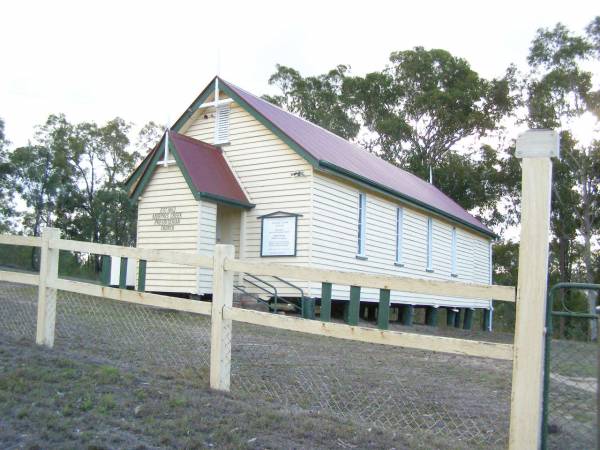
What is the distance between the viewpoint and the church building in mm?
15258

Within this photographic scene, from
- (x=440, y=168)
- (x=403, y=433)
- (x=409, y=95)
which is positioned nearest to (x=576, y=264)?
(x=440, y=168)

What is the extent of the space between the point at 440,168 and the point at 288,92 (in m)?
11.7

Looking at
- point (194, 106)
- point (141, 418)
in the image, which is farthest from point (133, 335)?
point (194, 106)

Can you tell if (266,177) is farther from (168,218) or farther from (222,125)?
(168,218)

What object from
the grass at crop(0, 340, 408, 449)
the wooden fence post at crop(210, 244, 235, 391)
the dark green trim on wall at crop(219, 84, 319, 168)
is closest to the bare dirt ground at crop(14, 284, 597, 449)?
the grass at crop(0, 340, 408, 449)

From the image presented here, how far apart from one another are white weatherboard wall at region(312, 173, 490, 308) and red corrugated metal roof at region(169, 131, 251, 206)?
2.11 metres

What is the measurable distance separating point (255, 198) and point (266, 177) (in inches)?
24.3

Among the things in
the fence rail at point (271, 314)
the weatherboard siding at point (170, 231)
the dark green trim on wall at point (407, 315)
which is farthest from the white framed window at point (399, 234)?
the fence rail at point (271, 314)

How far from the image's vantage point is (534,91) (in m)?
34.7

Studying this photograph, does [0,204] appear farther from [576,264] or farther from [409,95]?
[576,264]

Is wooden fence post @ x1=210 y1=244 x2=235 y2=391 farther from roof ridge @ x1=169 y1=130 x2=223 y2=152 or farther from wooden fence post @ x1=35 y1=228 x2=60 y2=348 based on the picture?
roof ridge @ x1=169 y1=130 x2=223 y2=152

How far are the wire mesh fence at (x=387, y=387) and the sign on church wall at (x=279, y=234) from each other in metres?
5.32

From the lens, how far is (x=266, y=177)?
16312 millimetres

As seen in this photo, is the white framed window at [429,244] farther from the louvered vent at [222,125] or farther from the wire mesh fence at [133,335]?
the wire mesh fence at [133,335]
